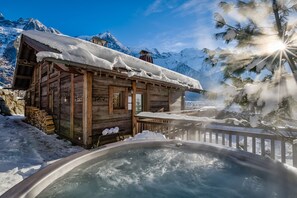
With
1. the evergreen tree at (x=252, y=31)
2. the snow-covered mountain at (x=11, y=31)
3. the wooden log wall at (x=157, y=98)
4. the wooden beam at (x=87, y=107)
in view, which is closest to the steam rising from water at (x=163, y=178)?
the evergreen tree at (x=252, y=31)

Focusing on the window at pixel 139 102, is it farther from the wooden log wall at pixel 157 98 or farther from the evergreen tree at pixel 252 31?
the evergreen tree at pixel 252 31

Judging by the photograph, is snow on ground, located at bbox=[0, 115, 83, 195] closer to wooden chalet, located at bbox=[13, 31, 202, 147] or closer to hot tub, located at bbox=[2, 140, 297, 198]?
wooden chalet, located at bbox=[13, 31, 202, 147]

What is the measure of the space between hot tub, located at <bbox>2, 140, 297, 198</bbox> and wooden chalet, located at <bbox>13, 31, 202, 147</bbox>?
301cm

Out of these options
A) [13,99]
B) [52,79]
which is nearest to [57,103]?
[52,79]

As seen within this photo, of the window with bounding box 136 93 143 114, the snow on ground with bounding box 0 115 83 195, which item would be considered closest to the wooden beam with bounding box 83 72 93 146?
the snow on ground with bounding box 0 115 83 195

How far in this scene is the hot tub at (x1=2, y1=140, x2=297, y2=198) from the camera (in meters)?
2.28

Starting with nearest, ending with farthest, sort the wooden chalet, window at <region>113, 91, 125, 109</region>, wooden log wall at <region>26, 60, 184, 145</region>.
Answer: the wooden chalet, wooden log wall at <region>26, 60, 184, 145</region>, window at <region>113, 91, 125, 109</region>

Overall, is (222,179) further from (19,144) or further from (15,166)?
(19,144)

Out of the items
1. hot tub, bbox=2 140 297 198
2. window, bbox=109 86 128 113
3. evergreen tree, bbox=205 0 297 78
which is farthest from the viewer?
window, bbox=109 86 128 113

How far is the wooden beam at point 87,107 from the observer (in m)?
6.10

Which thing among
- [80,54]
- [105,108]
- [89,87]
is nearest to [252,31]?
[80,54]

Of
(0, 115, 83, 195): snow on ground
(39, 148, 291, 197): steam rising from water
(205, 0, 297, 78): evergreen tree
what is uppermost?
(205, 0, 297, 78): evergreen tree

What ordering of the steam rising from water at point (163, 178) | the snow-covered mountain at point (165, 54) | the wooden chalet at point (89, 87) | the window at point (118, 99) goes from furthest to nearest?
1. the snow-covered mountain at point (165, 54)
2. the window at point (118, 99)
3. the wooden chalet at point (89, 87)
4. the steam rising from water at point (163, 178)

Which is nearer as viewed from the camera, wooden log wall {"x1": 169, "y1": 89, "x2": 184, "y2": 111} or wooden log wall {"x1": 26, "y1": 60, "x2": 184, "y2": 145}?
wooden log wall {"x1": 26, "y1": 60, "x2": 184, "y2": 145}
